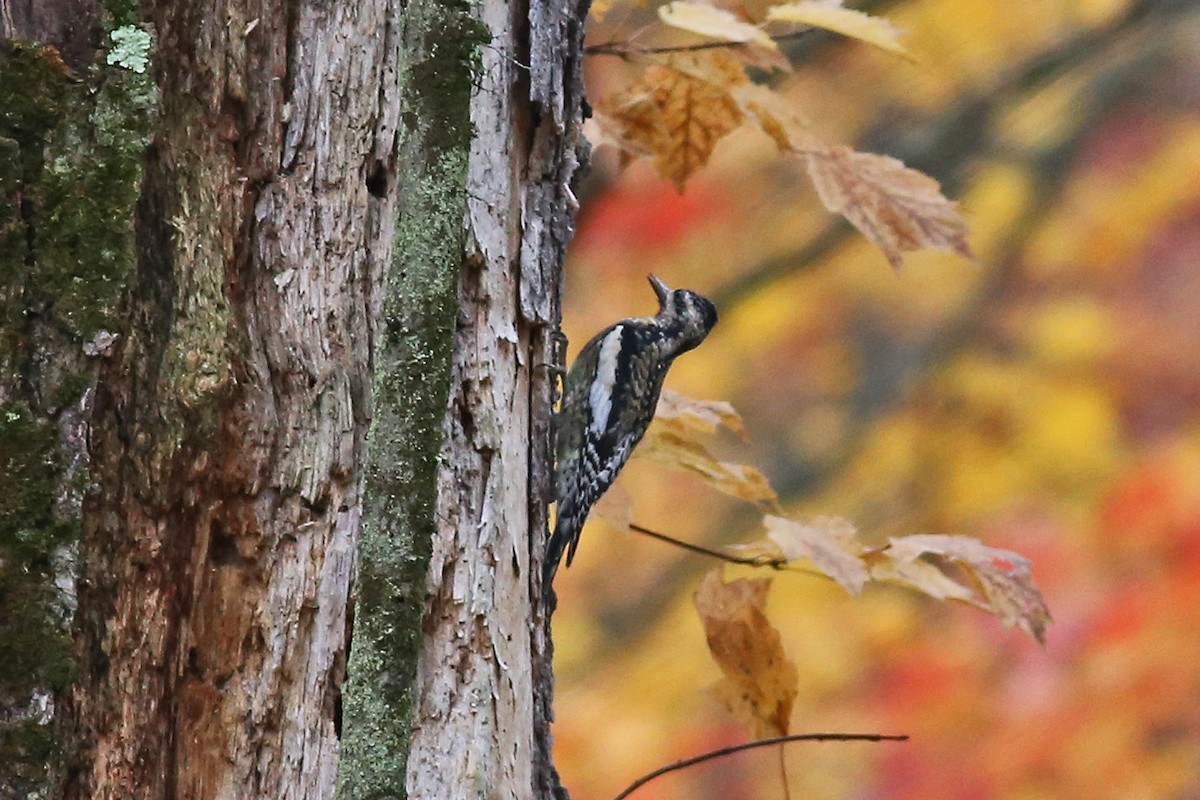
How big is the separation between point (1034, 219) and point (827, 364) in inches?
40.6

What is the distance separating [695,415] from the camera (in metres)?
2.71

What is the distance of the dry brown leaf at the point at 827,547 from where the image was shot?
233 cm

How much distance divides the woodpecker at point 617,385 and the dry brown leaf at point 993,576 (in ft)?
3.99

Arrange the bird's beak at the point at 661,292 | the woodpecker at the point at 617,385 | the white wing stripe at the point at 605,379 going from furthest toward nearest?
the bird's beak at the point at 661,292 → the white wing stripe at the point at 605,379 → the woodpecker at the point at 617,385

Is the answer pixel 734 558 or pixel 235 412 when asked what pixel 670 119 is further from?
pixel 235 412

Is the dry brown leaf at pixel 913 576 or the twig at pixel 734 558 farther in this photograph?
the twig at pixel 734 558

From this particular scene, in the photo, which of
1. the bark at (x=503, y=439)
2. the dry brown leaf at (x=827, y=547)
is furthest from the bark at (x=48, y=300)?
the dry brown leaf at (x=827, y=547)

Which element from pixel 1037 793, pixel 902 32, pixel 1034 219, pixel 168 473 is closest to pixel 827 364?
pixel 1034 219

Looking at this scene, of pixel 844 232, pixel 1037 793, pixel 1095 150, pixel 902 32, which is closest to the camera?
pixel 902 32

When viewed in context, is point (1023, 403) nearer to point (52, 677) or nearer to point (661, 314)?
point (661, 314)

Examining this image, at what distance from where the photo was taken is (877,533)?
18.0 ft

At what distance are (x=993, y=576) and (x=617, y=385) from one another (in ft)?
5.68

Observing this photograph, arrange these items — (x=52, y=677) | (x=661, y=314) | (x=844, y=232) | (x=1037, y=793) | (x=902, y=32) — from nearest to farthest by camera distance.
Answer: (x=52, y=677)
(x=902, y=32)
(x=661, y=314)
(x=1037, y=793)
(x=844, y=232)

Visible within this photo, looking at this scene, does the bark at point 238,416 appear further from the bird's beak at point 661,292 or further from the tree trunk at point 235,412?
the bird's beak at point 661,292
